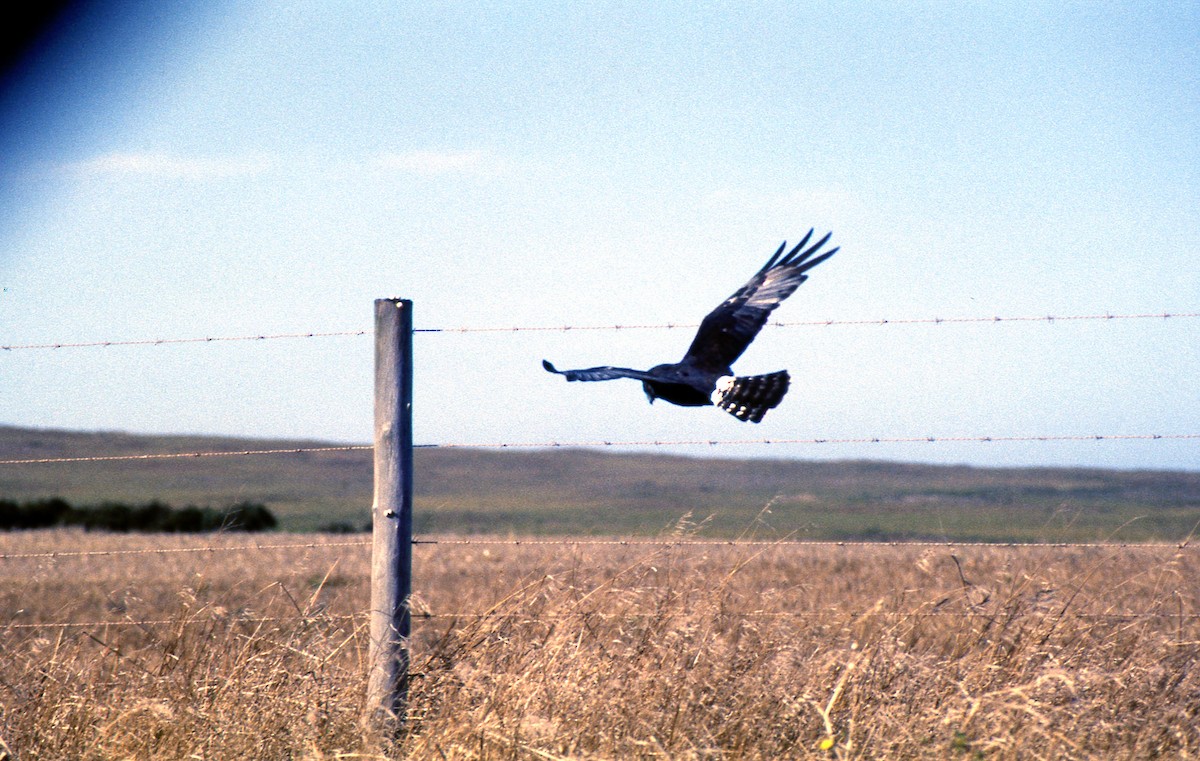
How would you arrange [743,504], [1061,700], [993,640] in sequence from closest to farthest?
[1061,700], [993,640], [743,504]

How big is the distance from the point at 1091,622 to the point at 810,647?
1245 mm

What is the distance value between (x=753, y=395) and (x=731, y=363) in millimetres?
428

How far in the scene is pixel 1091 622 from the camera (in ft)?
15.9

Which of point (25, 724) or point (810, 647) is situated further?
point (810, 647)

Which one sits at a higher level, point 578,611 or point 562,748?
point 578,611

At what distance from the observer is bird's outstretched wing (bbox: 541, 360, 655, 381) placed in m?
4.16

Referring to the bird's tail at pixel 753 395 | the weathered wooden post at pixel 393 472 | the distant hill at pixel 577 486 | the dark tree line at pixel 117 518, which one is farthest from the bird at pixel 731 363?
the distant hill at pixel 577 486

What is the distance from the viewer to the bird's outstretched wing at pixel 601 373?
4.16 metres

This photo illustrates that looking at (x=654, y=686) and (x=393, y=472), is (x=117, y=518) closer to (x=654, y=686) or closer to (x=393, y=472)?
(x=393, y=472)

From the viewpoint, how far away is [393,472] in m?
4.34

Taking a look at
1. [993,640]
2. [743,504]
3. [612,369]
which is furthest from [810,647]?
[743,504]

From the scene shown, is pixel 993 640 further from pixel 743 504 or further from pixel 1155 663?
pixel 743 504

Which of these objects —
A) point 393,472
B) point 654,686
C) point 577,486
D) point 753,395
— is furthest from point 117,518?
point 577,486

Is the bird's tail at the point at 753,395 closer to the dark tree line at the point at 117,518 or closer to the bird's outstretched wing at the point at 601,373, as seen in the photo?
the bird's outstretched wing at the point at 601,373
